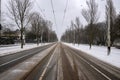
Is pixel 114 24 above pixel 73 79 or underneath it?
above

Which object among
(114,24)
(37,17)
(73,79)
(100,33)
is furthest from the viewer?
(100,33)

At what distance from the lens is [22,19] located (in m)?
52.8

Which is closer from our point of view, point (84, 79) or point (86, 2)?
point (84, 79)

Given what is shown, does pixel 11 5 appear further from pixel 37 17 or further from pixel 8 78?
pixel 8 78

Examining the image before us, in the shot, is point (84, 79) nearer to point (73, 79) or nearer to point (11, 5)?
point (73, 79)

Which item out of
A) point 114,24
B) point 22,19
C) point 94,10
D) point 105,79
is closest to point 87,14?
point 94,10

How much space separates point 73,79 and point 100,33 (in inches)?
3531

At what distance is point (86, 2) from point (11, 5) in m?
18.8

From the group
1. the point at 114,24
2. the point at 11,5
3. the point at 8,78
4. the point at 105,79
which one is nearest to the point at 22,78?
the point at 8,78

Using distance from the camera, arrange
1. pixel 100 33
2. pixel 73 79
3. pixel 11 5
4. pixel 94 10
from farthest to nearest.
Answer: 1. pixel 100 33
2. pixel 11 5
3. pixel 94 10
4. pixel 73 79

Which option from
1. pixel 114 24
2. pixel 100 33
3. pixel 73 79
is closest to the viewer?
pixel 73 79

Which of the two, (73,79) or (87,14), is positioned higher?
(87,14)

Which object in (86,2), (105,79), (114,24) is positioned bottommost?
(105,79)

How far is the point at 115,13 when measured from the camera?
5169cm
